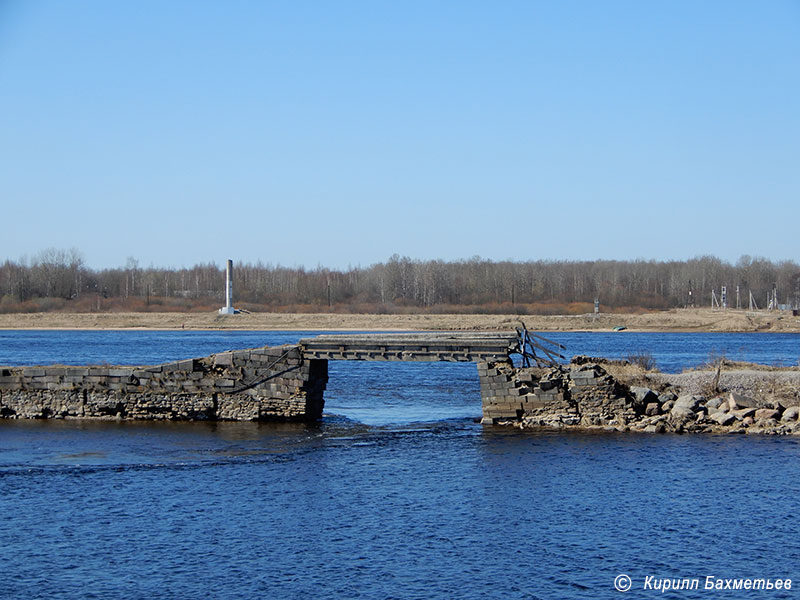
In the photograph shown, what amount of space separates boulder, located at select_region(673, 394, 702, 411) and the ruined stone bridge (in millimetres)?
4824

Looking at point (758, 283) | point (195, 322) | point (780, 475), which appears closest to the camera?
point (780, 475)

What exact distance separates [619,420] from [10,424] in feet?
72.6

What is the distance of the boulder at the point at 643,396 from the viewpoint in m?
32.1

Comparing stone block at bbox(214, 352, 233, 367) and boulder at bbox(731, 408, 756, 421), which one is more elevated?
stone block at bbox(214, 352, 233, 367)

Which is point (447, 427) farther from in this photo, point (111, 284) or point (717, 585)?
point (111, 284)

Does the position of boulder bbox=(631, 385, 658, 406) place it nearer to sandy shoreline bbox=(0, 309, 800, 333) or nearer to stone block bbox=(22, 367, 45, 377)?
stone block bbox=(22, 367, 45, 377)

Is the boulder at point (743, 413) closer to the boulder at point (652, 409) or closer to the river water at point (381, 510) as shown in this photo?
the river water at point (381, 510)

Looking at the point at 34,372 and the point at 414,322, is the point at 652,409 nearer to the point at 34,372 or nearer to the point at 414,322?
the point at 34,372

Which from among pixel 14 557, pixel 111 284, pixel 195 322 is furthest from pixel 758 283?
pixel 14 557

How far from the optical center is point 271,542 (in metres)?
19.5

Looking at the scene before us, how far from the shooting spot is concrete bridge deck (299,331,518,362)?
32.2m

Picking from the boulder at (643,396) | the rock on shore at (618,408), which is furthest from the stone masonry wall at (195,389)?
the boulder at (643,396)

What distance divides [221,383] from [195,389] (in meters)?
1.01

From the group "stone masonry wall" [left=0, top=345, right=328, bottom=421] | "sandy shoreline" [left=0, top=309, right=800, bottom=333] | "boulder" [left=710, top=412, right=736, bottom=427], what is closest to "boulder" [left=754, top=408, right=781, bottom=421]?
"boulder" [left=710, top=412, right=736, bottom=427]
